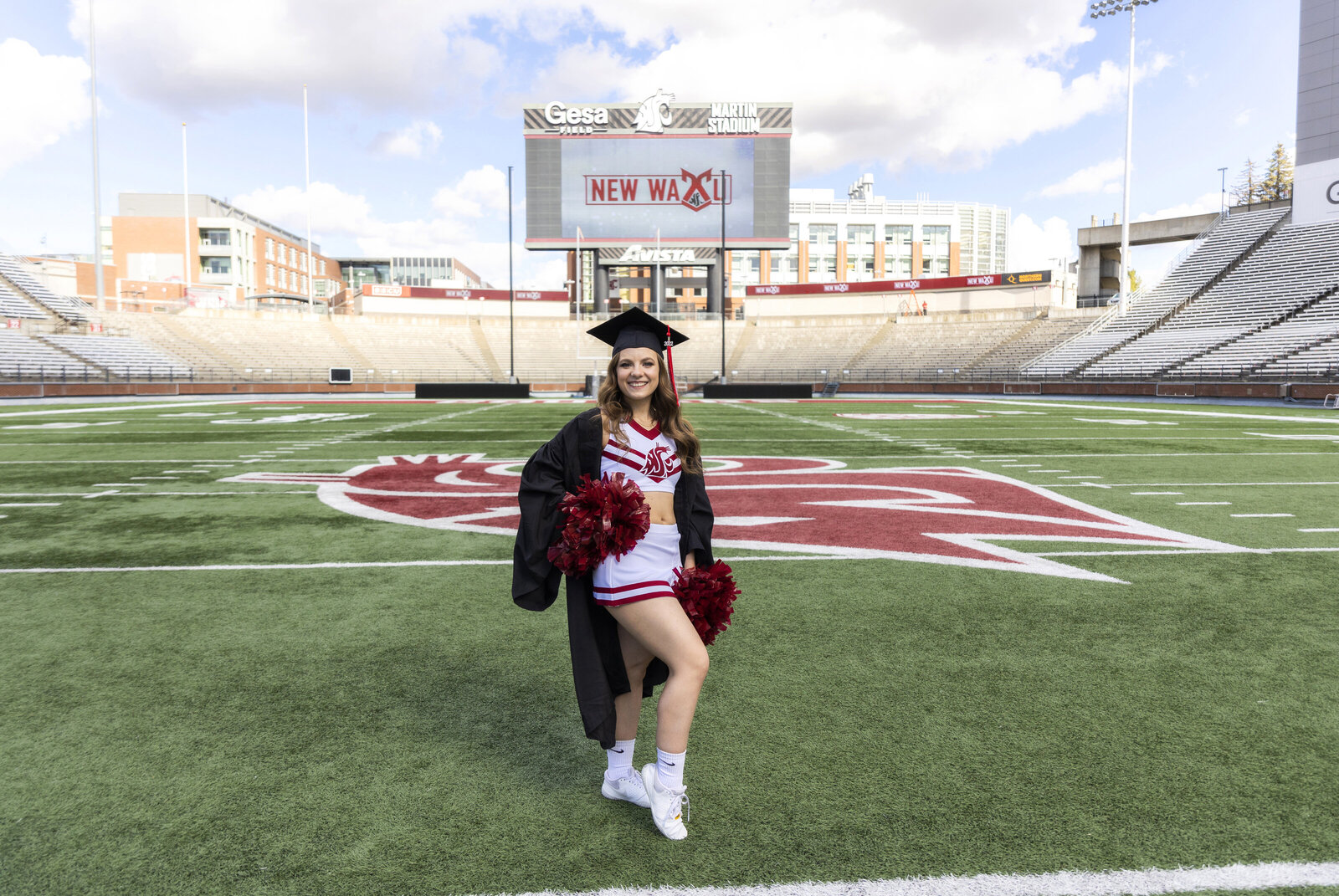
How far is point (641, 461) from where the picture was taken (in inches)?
100

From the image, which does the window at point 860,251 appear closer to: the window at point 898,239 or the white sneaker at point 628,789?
the window at point 898,239

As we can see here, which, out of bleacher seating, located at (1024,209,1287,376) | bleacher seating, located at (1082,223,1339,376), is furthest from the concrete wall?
bleacher seating, located at (1082,223,1339,376)

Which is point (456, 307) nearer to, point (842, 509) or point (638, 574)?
point (842, 509)

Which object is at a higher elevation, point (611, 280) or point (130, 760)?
point (611, 280)

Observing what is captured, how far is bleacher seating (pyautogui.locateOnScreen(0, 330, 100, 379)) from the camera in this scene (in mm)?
29625

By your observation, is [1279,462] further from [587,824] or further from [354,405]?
[354,405]

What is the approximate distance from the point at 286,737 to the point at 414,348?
48.5 metres

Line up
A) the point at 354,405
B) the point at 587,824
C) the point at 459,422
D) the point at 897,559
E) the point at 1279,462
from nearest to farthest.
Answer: the point at 587,824 → the point at 897,559 → the point at 1279,462 → the point at 459,422 → the point at 354,405

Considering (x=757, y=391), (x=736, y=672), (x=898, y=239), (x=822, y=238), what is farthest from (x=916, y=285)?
(x=736, y=672)

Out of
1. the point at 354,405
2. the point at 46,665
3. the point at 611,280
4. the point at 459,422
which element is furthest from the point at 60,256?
the point at 46,665

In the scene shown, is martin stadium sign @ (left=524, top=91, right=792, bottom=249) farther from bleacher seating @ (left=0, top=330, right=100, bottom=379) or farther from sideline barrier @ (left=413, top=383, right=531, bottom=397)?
bleacher seating @ (left=0, top=330, right=100, bottom=379)

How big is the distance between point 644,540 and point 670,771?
68 centimetres

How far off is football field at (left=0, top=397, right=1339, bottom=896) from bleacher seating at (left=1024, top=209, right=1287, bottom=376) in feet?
114

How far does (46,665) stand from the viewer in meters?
3.73
